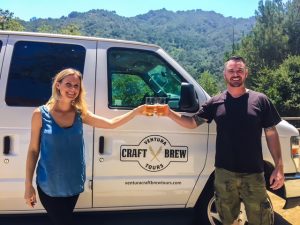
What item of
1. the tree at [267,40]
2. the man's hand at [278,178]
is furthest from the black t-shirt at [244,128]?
the tree at [267,40]

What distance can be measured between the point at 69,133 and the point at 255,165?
1.58 meters

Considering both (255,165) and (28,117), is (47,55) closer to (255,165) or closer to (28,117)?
(28,117)

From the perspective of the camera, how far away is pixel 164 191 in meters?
4.29

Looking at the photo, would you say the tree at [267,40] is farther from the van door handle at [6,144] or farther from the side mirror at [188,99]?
the van door handle at [6,144]

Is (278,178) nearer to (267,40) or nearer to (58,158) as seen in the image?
(58,158)

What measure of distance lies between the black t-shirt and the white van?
54 centimetres

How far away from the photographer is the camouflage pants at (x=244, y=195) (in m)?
3.59

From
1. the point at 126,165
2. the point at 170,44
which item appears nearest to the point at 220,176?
the point at 126,165

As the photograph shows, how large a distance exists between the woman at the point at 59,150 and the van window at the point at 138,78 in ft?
3.35

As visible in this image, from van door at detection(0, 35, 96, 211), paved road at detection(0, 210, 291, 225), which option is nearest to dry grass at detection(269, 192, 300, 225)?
paved road at detection(0, 210, 291, 225)

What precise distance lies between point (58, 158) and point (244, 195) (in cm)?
161

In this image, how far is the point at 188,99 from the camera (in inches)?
159

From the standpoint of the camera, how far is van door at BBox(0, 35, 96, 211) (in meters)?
3.92

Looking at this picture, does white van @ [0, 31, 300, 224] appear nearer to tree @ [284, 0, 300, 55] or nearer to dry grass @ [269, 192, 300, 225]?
dry grass @ [269, 192, 300, 225]
